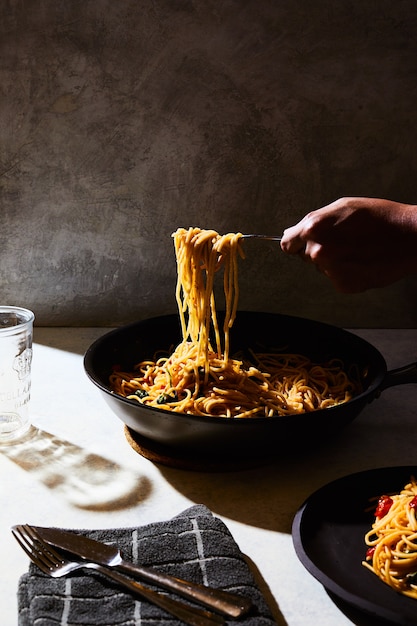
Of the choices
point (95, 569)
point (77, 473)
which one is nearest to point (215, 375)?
point (77, 473)

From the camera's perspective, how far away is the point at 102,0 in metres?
2.07

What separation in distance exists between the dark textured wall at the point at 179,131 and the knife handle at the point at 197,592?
1.31 m

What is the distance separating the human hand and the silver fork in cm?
73

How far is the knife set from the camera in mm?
1030

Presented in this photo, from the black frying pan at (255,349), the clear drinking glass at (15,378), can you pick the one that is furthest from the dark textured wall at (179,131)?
the clear drinking glass at (15,378)

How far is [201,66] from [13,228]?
731 mm

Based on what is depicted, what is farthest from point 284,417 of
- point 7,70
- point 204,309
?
point 7,70

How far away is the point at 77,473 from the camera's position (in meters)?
1.50

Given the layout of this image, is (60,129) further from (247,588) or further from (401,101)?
(247,588)

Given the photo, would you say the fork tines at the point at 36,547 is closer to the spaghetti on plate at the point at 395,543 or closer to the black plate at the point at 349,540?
the black plate at the point at 349,540

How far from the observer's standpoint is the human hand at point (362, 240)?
1442 mm

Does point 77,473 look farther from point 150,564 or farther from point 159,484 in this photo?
point 150,564

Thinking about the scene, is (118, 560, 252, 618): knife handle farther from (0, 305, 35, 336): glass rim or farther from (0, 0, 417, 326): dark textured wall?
(0, 0, 417, 326): dark textured wall

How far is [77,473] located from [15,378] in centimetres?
26
